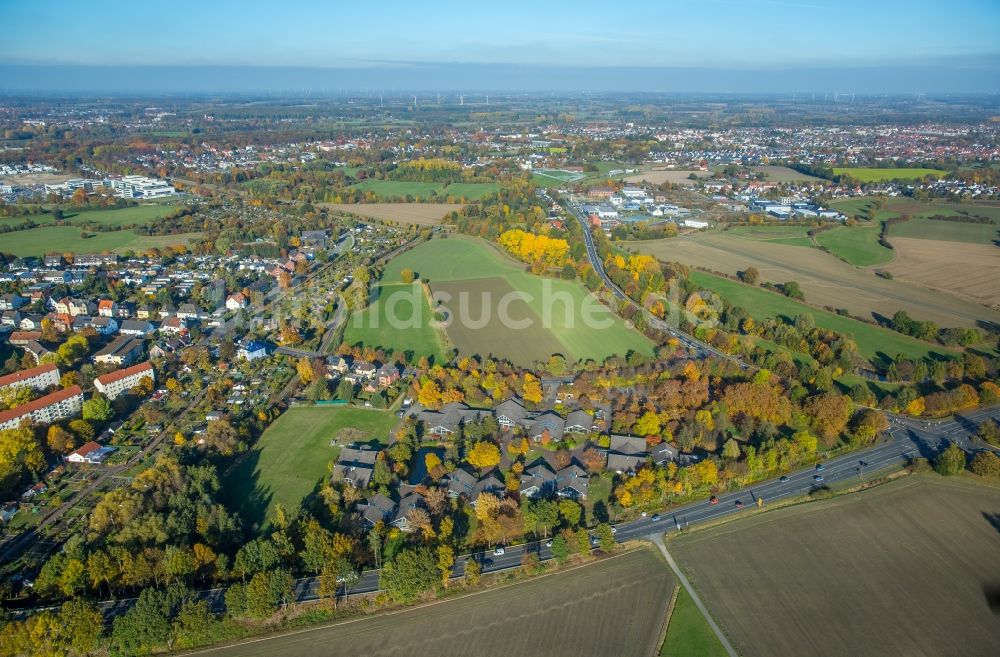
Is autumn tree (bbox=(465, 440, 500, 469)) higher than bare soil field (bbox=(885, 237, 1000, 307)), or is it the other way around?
bare soil field (bbox=(885, 237, 1000, 307))

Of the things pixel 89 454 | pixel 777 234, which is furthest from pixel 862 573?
pixel 777 234

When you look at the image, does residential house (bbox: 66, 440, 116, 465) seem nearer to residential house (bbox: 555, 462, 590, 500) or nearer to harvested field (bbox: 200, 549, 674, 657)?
harvested field (bbox: 200, 549, 674, 657)

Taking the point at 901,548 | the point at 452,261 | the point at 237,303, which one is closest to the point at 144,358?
the point at 237,303

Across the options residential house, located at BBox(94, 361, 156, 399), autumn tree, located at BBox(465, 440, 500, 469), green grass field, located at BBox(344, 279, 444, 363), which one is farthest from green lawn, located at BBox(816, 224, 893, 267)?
residential house, located at BBox(94, 361, 156, 399)

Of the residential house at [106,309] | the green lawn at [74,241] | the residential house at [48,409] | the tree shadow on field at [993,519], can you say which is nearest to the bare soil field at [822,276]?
the tree shadow on field at [993,519]

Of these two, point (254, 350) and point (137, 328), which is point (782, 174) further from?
point (137, 328)

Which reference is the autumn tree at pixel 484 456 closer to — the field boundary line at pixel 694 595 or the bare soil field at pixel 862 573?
the field boundary line at pixel 694 595
